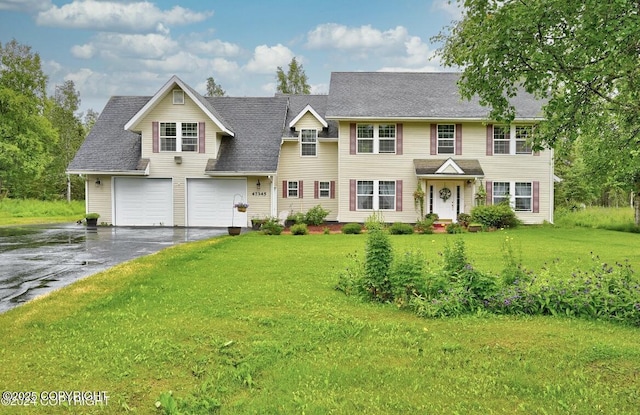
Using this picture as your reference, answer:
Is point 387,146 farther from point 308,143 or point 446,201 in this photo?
point 308,143

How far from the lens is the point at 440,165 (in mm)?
22641

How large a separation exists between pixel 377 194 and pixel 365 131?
127 inches

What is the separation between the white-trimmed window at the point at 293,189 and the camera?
24594 millimetres

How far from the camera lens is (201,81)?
51875 millimetres

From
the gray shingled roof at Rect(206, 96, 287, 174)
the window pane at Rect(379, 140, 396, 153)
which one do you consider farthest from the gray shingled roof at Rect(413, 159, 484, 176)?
the gray shingled roof at Rect(206, 96, 287, 174)

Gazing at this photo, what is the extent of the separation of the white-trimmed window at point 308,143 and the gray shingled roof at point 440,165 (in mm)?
5325

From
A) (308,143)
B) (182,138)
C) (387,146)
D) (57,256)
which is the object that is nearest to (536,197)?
(387,146)

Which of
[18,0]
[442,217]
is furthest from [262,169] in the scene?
[18,0]

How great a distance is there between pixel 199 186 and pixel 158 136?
3151 mm

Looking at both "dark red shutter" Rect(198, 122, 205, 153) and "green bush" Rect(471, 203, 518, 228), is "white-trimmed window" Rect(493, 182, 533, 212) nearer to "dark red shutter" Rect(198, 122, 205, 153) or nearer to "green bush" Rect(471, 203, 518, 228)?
"green bush" Rect(471, 203, 518, 228)

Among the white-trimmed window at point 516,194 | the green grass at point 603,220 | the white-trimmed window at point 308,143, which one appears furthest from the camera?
the white-trimmed window at point 308,143

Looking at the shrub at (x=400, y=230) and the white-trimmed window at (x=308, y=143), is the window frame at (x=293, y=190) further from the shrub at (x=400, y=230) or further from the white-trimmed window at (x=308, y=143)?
the shrub at (x=400, y=230)

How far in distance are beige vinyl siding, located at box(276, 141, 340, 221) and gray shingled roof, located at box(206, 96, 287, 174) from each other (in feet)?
3.96
